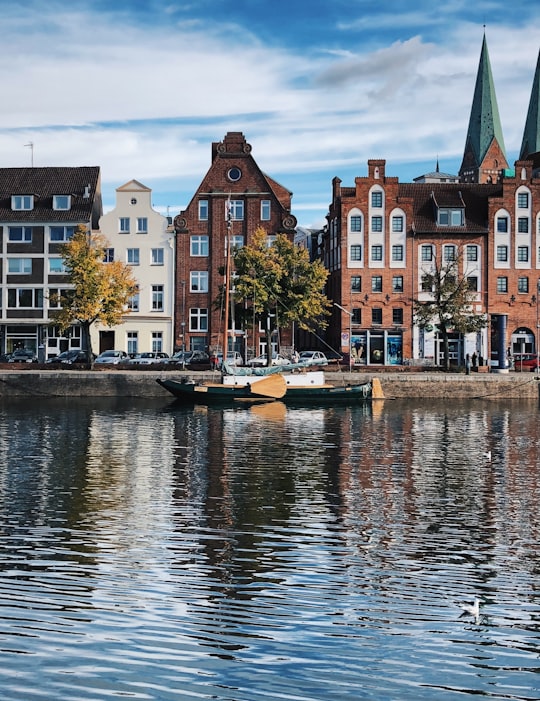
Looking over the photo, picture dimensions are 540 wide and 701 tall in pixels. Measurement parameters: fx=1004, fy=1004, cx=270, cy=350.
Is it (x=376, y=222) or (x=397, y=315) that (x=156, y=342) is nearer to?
(x=397, y=315)

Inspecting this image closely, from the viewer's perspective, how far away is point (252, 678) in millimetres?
13219

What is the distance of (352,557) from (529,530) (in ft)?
19.0

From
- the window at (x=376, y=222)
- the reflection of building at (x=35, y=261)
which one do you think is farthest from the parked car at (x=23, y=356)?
the window at (x=376, y=222)

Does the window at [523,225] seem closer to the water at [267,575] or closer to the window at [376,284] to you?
the window at [376,284]

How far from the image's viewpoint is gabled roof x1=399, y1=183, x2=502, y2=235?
10456cm

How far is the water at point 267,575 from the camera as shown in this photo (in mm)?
13375

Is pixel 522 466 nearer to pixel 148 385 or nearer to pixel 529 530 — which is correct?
pixel 529 530

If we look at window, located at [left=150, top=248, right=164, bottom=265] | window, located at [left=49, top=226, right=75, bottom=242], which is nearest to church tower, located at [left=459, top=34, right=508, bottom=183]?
window, located at [left=150, top=248, right=164, bottom=265]

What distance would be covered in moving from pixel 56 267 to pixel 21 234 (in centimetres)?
503

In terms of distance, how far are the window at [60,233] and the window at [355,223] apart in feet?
93.3

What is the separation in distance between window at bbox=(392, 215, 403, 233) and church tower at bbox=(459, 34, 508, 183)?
58.4 m

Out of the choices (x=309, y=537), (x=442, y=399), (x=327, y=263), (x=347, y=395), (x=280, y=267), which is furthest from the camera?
(x=327, y=263)

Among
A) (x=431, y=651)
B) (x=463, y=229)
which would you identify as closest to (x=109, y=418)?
(x=431, y=651)

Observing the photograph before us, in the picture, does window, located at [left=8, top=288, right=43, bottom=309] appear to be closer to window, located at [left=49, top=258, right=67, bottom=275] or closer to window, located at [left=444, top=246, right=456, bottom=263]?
window, located at [left=49, top=258, right=67, bottom=275]
